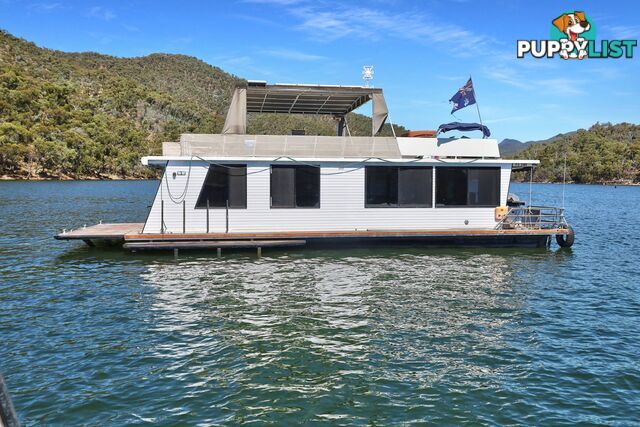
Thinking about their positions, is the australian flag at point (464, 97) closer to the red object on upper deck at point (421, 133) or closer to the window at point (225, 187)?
the red object on upper deck at point (421, 133)

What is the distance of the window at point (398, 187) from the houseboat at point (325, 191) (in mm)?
39

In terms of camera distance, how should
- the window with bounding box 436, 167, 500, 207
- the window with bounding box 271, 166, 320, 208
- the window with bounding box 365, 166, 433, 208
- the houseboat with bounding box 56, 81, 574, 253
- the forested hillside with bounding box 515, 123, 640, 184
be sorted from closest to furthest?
the houseboat with bounding box 56, 81, 574, 253 < the window with bounding box 271, 166, 320, 208 < the window with bounding box 365, 166, 433, 208 < the window with bounding box 436, 167, 500, 207 < the forested hillside with bounding box 515, 123, 640, 184

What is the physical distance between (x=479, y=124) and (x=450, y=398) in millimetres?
14563

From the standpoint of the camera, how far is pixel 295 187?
18.8m

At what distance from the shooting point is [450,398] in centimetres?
756

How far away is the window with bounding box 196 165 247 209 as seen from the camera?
1814 cm

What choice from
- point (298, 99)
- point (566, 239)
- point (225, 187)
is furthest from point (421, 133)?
point (225, 187)

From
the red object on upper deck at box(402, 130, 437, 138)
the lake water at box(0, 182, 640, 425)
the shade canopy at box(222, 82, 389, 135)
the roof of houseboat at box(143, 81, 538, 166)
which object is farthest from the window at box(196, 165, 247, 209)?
the red object on upper deck at box(402, 130, 437, 138)

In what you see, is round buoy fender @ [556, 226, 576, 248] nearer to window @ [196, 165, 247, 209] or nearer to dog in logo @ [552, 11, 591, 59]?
dog in logo @ [552, 11, 591, 59]

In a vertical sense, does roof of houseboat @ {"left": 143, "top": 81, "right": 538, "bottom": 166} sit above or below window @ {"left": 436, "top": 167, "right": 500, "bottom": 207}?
above

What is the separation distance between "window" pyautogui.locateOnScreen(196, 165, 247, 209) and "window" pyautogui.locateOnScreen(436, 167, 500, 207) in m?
7.59

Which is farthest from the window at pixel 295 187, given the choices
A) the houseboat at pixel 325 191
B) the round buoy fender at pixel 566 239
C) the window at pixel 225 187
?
the round buoy fender at pixel 566 239

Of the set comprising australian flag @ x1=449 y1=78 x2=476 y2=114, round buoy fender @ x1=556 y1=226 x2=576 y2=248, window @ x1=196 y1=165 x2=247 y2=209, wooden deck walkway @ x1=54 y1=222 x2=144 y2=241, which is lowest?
round buoy fender @ x1=556 y1=226 x2=576 y2=248

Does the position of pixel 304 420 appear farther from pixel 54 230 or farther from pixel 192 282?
pixel 54 230
